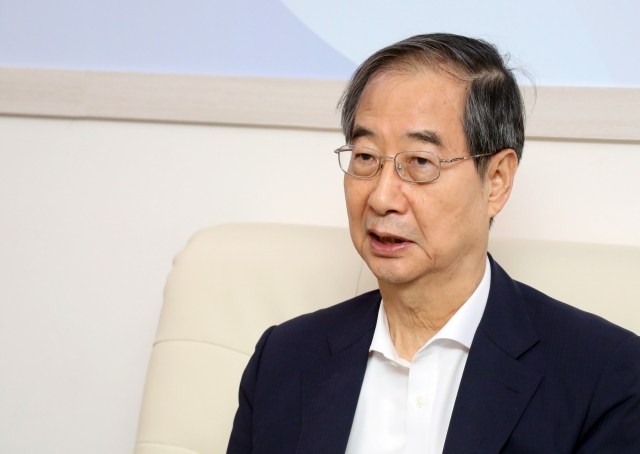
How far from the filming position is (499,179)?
132cm

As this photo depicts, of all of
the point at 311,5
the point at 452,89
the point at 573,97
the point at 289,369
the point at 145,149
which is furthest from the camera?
the point at 145,149

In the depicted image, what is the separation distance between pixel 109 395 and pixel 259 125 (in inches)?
32.3

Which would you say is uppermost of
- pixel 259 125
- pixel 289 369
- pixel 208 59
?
pixel 208 59

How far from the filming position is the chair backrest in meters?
1.49

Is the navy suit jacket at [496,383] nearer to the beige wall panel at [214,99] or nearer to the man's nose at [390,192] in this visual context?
the man's nose at [390,192]

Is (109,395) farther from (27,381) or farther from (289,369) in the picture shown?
(289,369)

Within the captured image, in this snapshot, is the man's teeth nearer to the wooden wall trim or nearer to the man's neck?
the man's neck

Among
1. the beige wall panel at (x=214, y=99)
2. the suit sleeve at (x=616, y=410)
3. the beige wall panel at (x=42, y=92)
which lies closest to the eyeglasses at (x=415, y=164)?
the suit sleeve at (x=616, y=410)

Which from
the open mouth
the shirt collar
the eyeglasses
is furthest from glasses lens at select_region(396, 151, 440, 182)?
the shirt collar

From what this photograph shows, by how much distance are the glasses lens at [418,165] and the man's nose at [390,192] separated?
0.01 m

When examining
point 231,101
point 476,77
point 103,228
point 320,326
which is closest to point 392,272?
point 320,326

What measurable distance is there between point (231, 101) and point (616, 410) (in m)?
1.16

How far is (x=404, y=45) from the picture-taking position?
131 centimetres

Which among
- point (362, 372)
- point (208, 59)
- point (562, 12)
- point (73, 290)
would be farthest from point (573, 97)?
point (73, 290)
